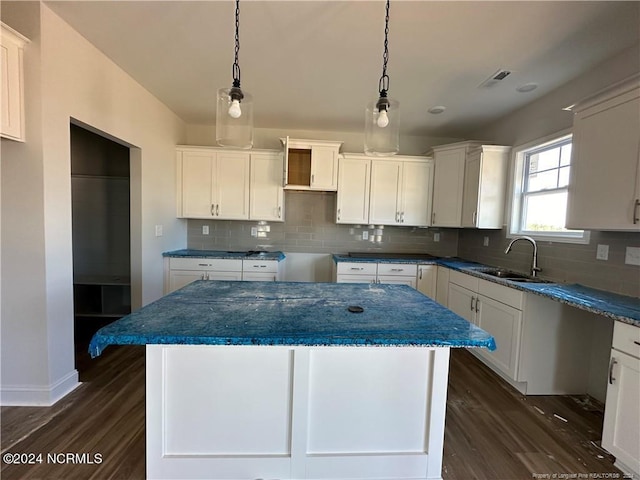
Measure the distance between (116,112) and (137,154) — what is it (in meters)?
0.46

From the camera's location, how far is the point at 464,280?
9.65ft

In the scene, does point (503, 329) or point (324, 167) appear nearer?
point (503, 329)

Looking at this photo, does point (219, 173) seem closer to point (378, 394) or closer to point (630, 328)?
point (378, 394)

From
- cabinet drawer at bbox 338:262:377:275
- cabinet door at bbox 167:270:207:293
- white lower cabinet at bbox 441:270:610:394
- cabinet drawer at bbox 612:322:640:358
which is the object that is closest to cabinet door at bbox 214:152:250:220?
A: cabinet door at bbox 167:270:207:293

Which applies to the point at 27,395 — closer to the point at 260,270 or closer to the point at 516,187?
the point at 260,270

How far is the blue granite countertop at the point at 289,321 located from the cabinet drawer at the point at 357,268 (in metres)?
1.66

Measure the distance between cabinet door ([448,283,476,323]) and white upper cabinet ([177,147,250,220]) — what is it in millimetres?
2709

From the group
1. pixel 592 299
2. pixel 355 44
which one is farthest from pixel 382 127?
pixel 592 299

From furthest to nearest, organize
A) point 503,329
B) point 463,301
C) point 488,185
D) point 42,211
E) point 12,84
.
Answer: point 488,185
point 463,301
point 503,329
point 42,211
point 12,84

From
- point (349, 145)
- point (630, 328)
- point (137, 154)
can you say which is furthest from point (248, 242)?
point (630, 328)

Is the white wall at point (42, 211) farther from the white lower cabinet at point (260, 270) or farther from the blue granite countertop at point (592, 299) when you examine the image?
the blue granite countertop at point (592, 299)

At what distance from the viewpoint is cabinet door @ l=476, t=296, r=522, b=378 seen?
2250 mm

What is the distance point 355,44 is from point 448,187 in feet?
7.17

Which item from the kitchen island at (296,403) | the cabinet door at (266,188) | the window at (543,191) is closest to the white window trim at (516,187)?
the window at (543,191)
